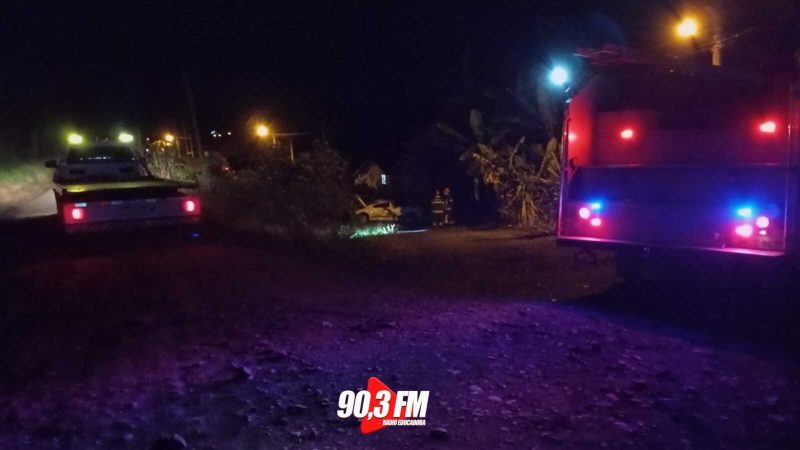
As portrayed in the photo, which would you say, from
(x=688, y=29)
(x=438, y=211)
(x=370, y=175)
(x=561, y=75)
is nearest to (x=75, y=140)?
(x=438, y=211)

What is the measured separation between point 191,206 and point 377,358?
23.6 ft

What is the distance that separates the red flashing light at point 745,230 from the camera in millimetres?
7652

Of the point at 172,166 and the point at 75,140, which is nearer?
the point at 172,166

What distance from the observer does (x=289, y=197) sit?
562 inches

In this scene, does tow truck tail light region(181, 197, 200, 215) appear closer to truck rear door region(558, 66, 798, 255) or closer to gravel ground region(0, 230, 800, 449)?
gravel ground region(0, 230, 800, 449)

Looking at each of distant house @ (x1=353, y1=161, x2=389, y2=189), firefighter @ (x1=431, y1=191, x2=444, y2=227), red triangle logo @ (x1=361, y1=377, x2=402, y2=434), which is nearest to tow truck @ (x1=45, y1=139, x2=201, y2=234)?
red triangle logo @ (x1=361, y1=377, x2=402, y2=434)

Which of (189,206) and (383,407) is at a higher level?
(189,206)

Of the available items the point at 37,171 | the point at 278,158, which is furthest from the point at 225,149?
the point at 278,158

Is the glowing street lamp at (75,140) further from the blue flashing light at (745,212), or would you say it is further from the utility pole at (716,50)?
the blue flashing light at (745,212)

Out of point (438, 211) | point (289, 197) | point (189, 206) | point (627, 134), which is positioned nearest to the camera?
point (627, 134)

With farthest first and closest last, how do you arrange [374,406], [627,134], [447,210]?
[447,210] < [627,134] < [374,406]

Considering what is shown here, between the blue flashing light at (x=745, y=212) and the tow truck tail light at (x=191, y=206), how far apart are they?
8.13 m

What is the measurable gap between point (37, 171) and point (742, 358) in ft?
133

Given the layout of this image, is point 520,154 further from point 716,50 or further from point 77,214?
point 77,214
